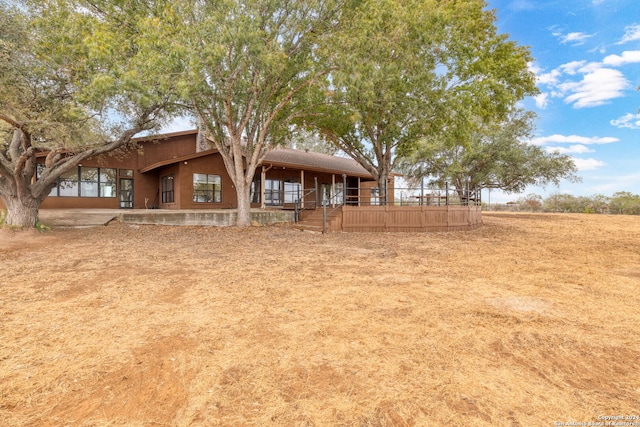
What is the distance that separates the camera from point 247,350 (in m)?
2.68

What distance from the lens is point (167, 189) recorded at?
710 inches

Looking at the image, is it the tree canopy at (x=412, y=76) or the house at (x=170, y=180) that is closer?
the tree canopy at (x=412, y=76)

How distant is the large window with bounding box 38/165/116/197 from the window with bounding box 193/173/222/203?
4756mm

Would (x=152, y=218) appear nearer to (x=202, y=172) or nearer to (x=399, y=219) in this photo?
(x=202, y=172)

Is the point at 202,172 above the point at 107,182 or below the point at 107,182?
above

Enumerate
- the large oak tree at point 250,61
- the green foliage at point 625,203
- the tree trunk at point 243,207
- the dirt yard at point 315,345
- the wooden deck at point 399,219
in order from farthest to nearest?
the green foliage at point 625,203 < the tree trunk at point 243,207 < the wooden deck at point 399,219 < the large oak tree at point 250,61 < the dirt yard at point 315,345

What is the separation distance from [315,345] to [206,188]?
16354 millimetres

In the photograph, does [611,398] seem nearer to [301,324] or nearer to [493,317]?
[493,317]

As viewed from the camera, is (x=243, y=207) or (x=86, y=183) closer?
(x=243, y=207)

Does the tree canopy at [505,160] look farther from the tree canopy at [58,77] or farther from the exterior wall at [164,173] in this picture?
the tree canopy at [58,77]

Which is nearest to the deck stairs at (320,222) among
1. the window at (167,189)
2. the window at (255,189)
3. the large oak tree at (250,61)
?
the large oak tree at (250,61)

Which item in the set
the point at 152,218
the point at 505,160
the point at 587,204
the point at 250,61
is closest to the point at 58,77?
the point at 152,218

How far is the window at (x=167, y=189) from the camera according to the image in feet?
57.8

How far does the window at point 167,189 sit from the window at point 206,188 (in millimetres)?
1650
